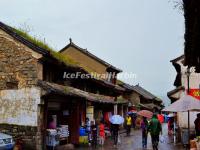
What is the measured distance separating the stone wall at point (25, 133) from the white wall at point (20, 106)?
24cm

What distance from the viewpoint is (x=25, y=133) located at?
2106cm

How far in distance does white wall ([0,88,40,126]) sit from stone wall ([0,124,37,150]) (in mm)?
245

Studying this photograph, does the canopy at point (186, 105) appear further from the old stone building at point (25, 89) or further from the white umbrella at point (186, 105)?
the old stone building at point (25, 89)

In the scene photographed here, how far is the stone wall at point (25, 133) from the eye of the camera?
20.8 m

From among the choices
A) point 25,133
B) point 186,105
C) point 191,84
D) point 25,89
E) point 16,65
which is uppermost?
point 16,65

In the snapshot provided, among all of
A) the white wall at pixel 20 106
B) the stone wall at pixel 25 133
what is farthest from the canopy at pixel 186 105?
the stone wall at pixel 25 133

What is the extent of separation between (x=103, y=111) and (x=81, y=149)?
15.7 meters

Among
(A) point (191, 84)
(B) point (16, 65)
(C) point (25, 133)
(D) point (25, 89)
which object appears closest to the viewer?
(C) point (25, 133)

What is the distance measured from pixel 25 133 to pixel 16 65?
11.9ft

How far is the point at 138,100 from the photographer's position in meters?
62.9

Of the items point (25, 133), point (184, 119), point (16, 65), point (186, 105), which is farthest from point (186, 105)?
point (16, 65)

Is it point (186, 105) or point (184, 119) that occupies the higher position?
point (186, 105)

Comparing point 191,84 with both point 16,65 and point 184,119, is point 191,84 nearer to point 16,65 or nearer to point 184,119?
point 184,119

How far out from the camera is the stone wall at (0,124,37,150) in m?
20.8
